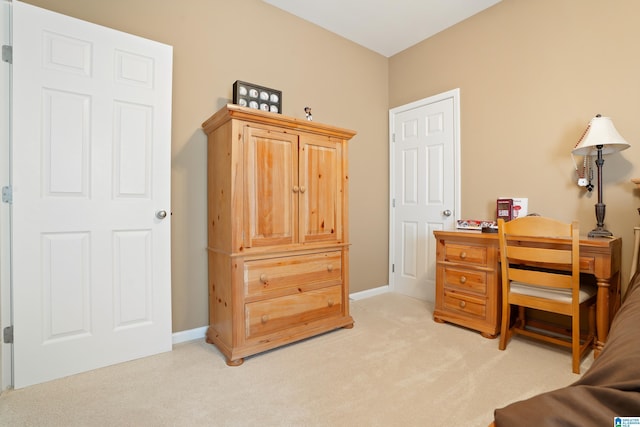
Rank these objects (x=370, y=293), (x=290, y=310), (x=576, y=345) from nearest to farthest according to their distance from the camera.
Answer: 1. (x=576, y=345)
2. (x=290, y=310)
3. (x=370, y=293)

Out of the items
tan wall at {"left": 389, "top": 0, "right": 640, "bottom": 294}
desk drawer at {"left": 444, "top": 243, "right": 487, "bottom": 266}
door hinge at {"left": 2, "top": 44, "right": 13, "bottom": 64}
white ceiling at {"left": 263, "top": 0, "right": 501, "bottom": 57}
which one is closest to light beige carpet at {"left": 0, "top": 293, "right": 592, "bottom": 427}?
desk drawer at {"left": 444, "top": 243, "right": 487, "bottom": 266}

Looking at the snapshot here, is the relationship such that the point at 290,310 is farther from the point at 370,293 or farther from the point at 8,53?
the point at 8,53

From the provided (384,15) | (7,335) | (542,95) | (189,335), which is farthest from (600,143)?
(7,335)

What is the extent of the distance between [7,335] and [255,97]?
213 centimetres

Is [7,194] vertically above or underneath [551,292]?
above

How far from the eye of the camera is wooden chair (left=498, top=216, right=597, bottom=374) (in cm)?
189

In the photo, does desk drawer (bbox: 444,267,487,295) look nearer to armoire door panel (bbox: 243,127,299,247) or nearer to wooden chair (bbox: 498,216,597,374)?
wooden chair (bbox: 498,216,597,374)

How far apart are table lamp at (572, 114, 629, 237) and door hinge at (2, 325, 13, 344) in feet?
12.1

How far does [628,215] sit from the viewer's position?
2188mm

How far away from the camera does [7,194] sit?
5.67 ft

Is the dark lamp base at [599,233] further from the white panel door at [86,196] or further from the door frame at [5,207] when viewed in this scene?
the door frame at [5,207]

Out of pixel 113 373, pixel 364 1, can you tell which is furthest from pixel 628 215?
pixel 113 373

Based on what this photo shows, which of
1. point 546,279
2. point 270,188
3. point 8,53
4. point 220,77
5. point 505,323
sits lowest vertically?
point 505,323

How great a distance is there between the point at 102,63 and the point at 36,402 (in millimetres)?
1944
